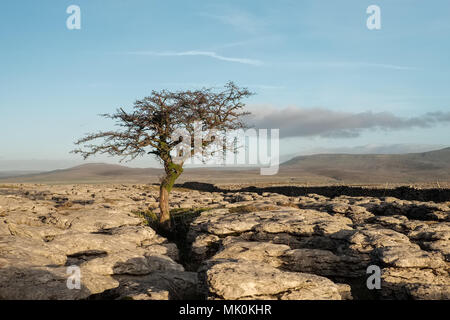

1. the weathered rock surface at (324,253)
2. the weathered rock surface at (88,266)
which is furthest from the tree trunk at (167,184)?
the weathered rock surface at (88,266)

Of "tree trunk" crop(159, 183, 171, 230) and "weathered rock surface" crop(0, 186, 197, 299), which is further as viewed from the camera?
"tree trunk" crop(159, 183, 171, 230)

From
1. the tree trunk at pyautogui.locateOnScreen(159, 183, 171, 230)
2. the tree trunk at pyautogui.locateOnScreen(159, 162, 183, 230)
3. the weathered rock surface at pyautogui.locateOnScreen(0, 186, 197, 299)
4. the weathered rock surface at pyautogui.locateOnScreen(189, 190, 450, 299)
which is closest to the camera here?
the weathered rock surface at pyautogui.locateOnScreen(189, 190, 450, 299)

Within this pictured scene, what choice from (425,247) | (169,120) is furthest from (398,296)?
(169,120)

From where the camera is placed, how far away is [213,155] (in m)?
26.1

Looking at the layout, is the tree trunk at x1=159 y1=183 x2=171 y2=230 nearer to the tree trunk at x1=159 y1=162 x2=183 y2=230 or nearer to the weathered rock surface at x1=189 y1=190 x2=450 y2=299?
the tree trunk at x1=159 y1=162 x2=183 y2=230

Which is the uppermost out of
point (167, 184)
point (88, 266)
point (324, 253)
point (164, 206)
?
point (167, 184)

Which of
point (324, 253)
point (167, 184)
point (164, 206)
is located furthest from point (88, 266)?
point (164, 206)

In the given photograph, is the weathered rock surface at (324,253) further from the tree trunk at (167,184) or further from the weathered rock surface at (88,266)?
the tree trunk at (167,184)

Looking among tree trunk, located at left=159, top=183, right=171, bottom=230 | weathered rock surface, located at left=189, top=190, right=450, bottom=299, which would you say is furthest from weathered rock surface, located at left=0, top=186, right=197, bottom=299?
tree trunk, located at left=159, top=183, right=171, bottom=230

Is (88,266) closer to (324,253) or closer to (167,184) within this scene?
(324,253)
